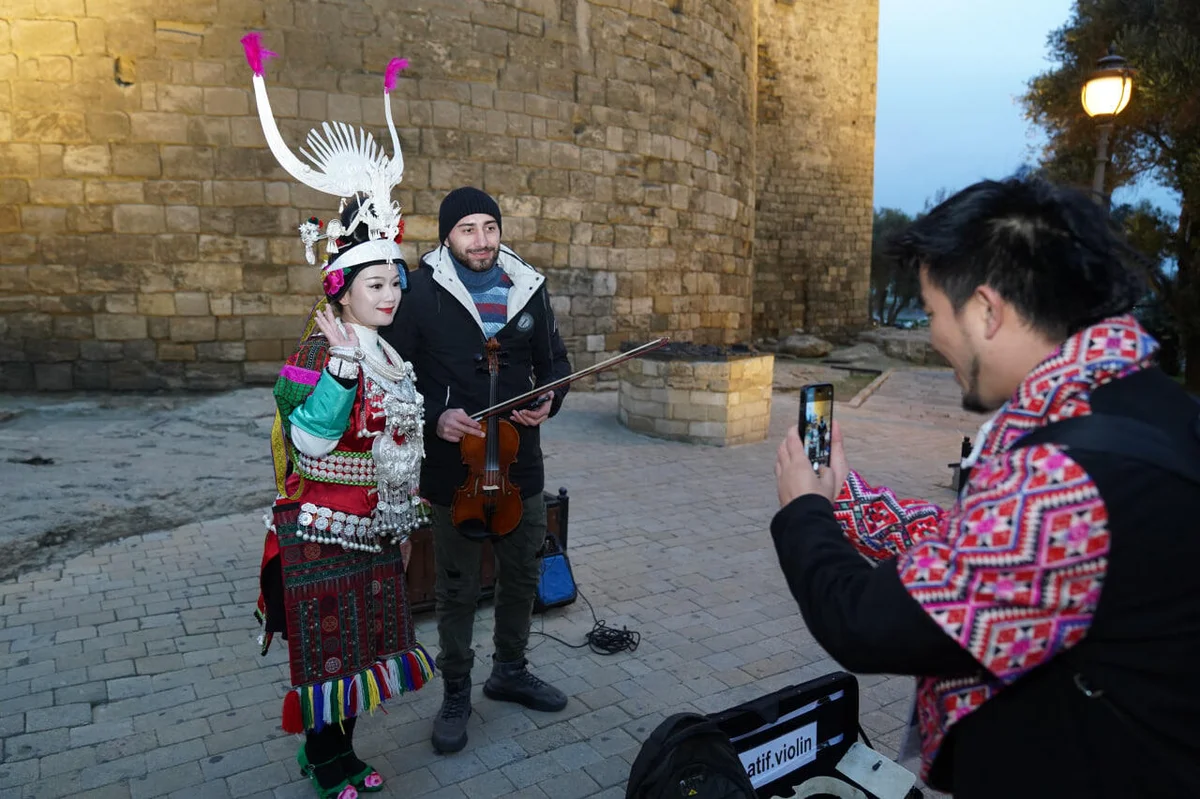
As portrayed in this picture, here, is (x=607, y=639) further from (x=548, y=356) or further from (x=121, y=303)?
(x=121, y=303)

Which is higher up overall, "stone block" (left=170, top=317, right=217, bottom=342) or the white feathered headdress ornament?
the white feathered headdress ornament

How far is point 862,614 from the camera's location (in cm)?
Result: 126

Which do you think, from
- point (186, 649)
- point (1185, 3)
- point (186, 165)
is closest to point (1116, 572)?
point (186, 649)

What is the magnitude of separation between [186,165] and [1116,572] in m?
9.80

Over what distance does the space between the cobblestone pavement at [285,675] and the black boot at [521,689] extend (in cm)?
6

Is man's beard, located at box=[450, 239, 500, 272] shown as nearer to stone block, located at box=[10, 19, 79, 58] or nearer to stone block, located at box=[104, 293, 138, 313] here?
stone block, located at box=[104, 293, 138, 313]

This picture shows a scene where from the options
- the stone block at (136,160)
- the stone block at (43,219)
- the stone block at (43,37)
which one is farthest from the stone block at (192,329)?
the stone block at (43,37)

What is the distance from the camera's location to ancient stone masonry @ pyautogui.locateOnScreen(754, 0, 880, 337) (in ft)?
68.6

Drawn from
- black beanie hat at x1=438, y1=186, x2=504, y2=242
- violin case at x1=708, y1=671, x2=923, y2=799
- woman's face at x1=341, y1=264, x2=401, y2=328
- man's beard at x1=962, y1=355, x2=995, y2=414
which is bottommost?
violin case at x1=708, y1=671, x2=923, y2=799

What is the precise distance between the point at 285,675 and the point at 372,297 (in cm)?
190

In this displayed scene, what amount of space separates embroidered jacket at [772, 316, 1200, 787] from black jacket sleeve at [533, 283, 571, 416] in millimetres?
2168

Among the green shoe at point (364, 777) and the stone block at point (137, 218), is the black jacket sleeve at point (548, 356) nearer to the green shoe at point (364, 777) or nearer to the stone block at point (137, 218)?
the green shoe at point (364, 777)

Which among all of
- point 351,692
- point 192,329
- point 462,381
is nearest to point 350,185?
point 462,381

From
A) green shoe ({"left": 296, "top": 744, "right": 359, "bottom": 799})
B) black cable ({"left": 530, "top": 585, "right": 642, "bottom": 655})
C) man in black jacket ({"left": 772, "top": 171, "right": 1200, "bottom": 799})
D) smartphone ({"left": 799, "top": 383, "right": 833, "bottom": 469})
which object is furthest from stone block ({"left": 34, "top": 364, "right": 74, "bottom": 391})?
man in black jacket ({"left": 772, "top": 171, "right": 1200, "bottom": 799})
